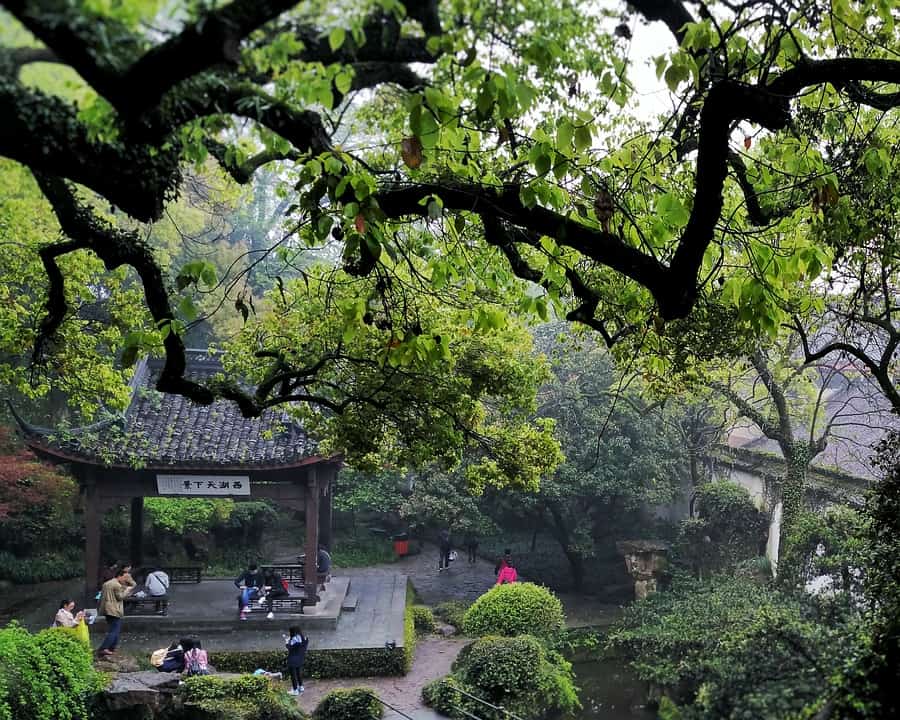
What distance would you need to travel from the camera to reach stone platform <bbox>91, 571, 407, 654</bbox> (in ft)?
39.0

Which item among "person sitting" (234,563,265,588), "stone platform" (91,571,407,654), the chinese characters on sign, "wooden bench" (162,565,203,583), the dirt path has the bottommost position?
the dirt path

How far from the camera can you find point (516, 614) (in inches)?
441

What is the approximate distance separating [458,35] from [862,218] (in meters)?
3.22

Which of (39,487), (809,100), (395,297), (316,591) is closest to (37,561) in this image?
(39,487)

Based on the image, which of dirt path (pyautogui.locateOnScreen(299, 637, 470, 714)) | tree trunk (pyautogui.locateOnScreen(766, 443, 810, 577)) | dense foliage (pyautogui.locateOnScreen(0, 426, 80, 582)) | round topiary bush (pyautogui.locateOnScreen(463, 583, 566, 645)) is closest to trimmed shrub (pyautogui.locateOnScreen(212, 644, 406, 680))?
dirt path (pyautogui.locateOnScreen(299, 637, 470, 714))

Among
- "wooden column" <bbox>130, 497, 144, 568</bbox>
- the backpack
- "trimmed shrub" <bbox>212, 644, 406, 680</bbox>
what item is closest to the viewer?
the backpack

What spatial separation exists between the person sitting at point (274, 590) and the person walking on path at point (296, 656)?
2.11m

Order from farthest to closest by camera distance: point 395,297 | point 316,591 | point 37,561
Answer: point 37,561 → point 316,591 → point 395,297

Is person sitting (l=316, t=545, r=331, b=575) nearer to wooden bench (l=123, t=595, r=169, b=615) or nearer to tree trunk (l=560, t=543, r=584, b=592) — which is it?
wooden bench (l=123, t=595, r=169, b=615)

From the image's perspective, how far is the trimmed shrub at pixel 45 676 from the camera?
24.5 ft

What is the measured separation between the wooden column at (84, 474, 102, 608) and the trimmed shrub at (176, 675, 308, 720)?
4232 mm

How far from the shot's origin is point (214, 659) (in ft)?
37.4

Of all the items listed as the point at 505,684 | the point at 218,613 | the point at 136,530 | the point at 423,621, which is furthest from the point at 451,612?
the point at 136,530

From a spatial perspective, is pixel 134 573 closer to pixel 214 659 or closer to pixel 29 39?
pixel 214 659
